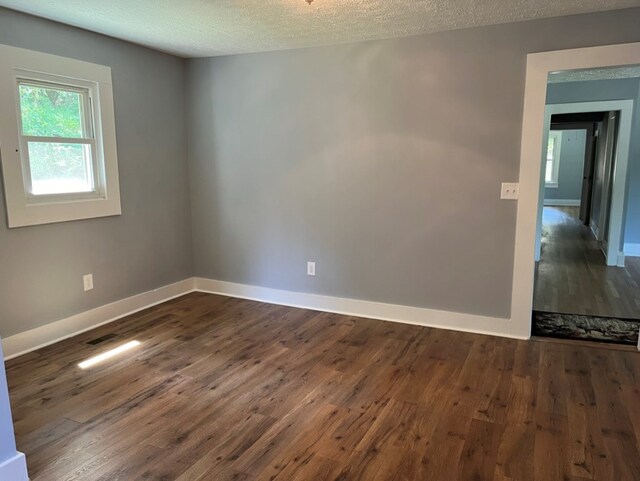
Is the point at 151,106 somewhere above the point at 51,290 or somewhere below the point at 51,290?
above

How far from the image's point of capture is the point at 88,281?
359cm

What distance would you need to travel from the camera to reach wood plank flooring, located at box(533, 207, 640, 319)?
13.5 feet

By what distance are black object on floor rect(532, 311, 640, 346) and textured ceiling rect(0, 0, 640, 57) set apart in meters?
2.29

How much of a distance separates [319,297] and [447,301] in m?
1.14

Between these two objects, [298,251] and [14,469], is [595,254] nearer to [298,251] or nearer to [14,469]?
[298,251]

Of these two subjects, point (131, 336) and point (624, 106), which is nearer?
point (131, 336)

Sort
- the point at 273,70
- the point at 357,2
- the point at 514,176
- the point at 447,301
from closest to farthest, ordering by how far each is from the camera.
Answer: the point at 357,2 → the point at 514,176 → the point at 447,301 → the point at 273,70

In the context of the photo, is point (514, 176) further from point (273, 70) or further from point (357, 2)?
point (273, 70)

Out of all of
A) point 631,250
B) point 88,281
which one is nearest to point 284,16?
point 88,281

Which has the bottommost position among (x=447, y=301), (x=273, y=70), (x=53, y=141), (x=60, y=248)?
(x=447, y=301)

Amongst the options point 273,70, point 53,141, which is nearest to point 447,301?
point 273,70

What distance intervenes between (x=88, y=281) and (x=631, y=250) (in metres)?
6.81

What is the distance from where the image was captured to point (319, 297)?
4094mm

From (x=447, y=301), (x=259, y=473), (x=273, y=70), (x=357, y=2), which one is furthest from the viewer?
(x=273, y=70)
